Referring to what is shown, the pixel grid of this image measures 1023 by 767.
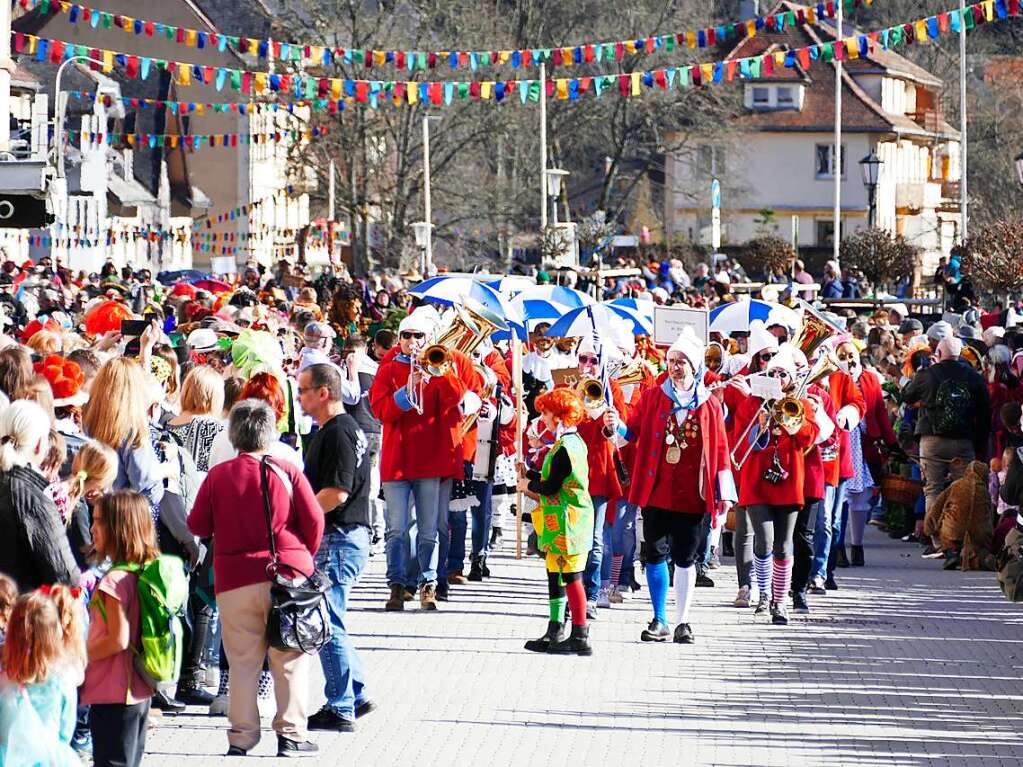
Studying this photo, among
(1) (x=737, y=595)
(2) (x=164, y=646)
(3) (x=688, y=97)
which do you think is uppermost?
(3) (x=688, y=97)

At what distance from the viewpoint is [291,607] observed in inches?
361

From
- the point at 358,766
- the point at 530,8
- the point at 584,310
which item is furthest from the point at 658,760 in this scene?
the point at 530,8

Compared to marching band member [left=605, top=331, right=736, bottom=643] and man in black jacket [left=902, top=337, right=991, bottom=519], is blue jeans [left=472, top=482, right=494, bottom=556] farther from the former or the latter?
man in black jacket [left=902, top=337, right=991, bottom=519]

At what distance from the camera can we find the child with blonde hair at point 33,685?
23.3 ft

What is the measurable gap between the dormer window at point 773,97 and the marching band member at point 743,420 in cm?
6892

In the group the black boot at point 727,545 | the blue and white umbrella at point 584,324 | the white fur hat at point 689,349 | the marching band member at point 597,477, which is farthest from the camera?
the black boot at point 727,545

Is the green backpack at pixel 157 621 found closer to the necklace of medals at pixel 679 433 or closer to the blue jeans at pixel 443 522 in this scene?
the necklace of medals at pixel 679 433

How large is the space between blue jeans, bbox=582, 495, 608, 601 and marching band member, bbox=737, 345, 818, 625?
88 cm

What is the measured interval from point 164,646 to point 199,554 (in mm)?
2131

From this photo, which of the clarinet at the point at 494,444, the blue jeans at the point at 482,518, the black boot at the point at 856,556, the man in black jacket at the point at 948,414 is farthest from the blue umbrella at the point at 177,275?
the blue jeans at the point at 482,518

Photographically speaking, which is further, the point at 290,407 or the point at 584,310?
the point at 584,310

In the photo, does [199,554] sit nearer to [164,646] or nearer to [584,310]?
[164,646]

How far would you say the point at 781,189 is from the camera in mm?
83812

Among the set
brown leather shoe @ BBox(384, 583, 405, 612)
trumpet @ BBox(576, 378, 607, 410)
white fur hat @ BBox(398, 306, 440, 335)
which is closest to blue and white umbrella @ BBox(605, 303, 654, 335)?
white fur hat @ BBox(398, 306, 440, 335)
